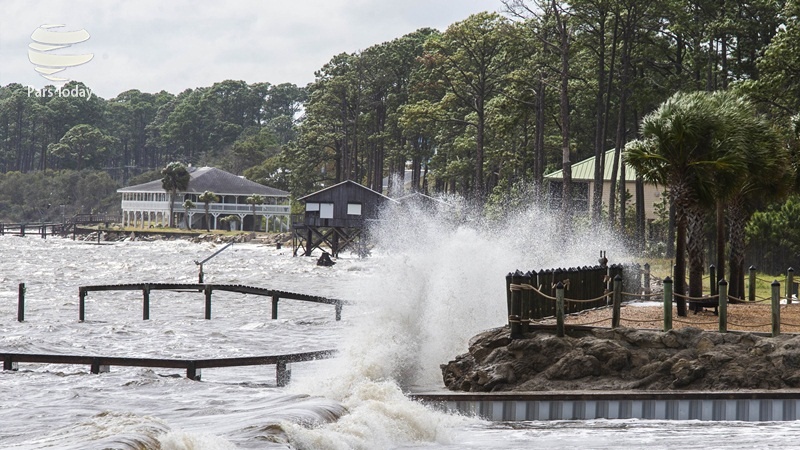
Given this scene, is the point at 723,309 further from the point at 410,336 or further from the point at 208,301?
the point at 208,301

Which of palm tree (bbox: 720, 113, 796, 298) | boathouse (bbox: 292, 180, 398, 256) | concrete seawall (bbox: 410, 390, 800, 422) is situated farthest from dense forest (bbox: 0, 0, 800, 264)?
concrete seawall (bbox: 410, 390, 800, 422)

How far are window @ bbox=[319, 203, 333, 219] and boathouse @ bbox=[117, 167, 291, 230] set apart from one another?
3793cm

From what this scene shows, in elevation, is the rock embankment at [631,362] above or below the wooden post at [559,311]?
below

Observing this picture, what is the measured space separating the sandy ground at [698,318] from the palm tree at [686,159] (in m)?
0.71

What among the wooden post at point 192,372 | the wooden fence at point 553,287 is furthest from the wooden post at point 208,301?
the wooden fence at point 553,287

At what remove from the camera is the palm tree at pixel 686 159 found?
2358 cm

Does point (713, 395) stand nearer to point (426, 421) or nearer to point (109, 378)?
point (426, 421)

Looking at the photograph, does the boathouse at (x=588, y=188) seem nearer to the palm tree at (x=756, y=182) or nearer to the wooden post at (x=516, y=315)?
the palm tree at (x=756, y=182)

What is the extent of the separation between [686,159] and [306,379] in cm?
976

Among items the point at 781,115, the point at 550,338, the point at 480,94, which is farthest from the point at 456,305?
the point at 480,94

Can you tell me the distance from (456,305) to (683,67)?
4209 cm

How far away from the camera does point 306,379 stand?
20.5m

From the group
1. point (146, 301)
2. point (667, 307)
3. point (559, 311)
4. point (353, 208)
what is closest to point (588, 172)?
point (353, 208)

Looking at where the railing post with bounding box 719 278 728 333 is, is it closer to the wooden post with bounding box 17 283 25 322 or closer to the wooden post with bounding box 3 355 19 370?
the wooden post with bounding box 3 355 19 370
